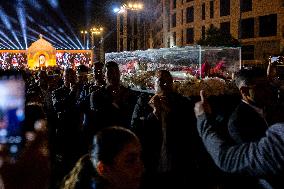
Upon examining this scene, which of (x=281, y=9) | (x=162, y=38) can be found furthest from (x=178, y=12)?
(x=281, y=9)

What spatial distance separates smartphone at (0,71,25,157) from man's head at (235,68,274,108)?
2.12m

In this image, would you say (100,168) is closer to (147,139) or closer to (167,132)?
(167,132)

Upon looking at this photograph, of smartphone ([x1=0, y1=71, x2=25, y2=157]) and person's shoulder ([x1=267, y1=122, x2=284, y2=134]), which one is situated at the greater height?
smartphone ([x1=0, y1=71, x2=25, y2=157])

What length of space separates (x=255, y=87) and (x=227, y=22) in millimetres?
46453

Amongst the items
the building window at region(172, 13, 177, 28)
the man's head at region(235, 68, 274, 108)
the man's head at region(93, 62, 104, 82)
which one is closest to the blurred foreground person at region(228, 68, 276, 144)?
the man's head at region(235, 68, 274, 108)

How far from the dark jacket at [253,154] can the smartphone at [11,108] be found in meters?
1.27

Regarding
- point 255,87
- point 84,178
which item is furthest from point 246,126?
point 84,178

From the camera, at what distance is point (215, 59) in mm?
8406

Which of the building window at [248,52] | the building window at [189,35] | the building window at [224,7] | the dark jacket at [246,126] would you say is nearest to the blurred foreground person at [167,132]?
the dark jacket at [246,126]

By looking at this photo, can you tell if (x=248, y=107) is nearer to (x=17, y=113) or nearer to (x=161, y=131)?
(x=161, y=131)

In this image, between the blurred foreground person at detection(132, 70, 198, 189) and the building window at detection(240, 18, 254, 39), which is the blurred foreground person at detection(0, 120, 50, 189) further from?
the building window at detection(240, 18, 254, 39)

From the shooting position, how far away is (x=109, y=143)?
235 centimetres

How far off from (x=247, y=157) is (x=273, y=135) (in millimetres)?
206

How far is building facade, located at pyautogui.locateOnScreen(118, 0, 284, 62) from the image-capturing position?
1645 inches
